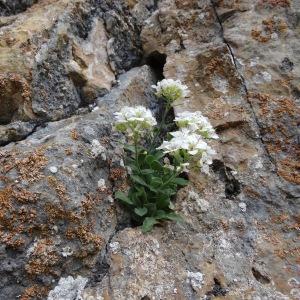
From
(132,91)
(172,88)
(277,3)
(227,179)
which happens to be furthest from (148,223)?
(277,3)

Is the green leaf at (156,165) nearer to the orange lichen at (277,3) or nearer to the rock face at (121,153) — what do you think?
the rock face at (121,153)

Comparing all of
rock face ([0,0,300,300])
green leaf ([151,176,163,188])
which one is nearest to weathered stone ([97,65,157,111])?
rock face ([0,0,300,300])

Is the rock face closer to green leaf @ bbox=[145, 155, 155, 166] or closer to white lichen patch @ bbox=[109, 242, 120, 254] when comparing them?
white lichen patch @ bbox=[109, 242, 120, 254]

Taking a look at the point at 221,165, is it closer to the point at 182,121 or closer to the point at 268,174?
the point at 268,174

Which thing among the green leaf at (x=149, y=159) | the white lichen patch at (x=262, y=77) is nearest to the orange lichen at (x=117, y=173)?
the green leaf at (x=149, y=159)

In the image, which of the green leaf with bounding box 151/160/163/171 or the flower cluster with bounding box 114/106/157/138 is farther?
the green leaf with bounding box 151/160/163/171

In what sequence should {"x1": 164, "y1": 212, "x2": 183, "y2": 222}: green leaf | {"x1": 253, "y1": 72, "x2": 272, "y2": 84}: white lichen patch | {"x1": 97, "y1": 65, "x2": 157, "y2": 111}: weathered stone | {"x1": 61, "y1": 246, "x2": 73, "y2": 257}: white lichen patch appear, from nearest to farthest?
{"x1": 61, "y1": 246, "x2": 73, "y2": 257}: white lichen patch < {"x1": 164, "y1": 212, "x2": 183, "y2": 222}: green leaf < {"x1": 97, "y1": 65, "x2": 157, "y2": 111}: weathered stone < {"x1": 253, "y1": 72, "x2": 272, "y2": 84}: white lichen patch
